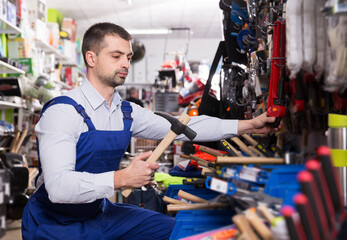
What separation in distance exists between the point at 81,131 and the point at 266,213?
4.18 feet

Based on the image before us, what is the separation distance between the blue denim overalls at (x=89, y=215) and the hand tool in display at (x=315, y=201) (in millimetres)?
Answer: 1375

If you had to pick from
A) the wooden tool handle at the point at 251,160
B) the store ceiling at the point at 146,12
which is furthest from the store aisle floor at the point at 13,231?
the store ceiling at the point at 146,12

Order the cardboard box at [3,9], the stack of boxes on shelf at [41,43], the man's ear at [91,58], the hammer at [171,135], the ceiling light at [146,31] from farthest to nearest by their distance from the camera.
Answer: the ceiling light at [146,31] < the stack of boxes on shelf at [41,43] < the cardboard box at [3,9] < the man's ear at [91,58] < the hammer at [171,135]

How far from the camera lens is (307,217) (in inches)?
29.3

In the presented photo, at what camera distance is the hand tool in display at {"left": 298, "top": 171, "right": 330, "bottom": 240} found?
0.75m

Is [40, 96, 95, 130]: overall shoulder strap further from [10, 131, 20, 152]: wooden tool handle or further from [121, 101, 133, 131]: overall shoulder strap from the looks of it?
[10, 131, 20, 152]: wooden tool handle

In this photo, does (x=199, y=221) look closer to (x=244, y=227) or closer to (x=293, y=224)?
(x=244, y=227)

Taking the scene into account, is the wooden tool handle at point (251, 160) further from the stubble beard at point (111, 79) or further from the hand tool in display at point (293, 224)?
the stubble beard at point (111, 79)

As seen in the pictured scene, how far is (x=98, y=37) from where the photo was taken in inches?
88.9

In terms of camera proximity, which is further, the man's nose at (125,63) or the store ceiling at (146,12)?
the store ceiling at (146,12)

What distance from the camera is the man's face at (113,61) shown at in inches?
87.0

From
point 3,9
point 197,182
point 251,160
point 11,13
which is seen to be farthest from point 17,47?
point 251,160

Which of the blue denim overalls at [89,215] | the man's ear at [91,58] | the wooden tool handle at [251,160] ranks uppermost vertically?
the man's ear at [91,58]

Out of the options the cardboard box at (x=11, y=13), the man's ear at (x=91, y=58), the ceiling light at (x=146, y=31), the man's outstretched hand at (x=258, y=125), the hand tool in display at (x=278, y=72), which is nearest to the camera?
the hand tool in display at (x=278, y=72)
